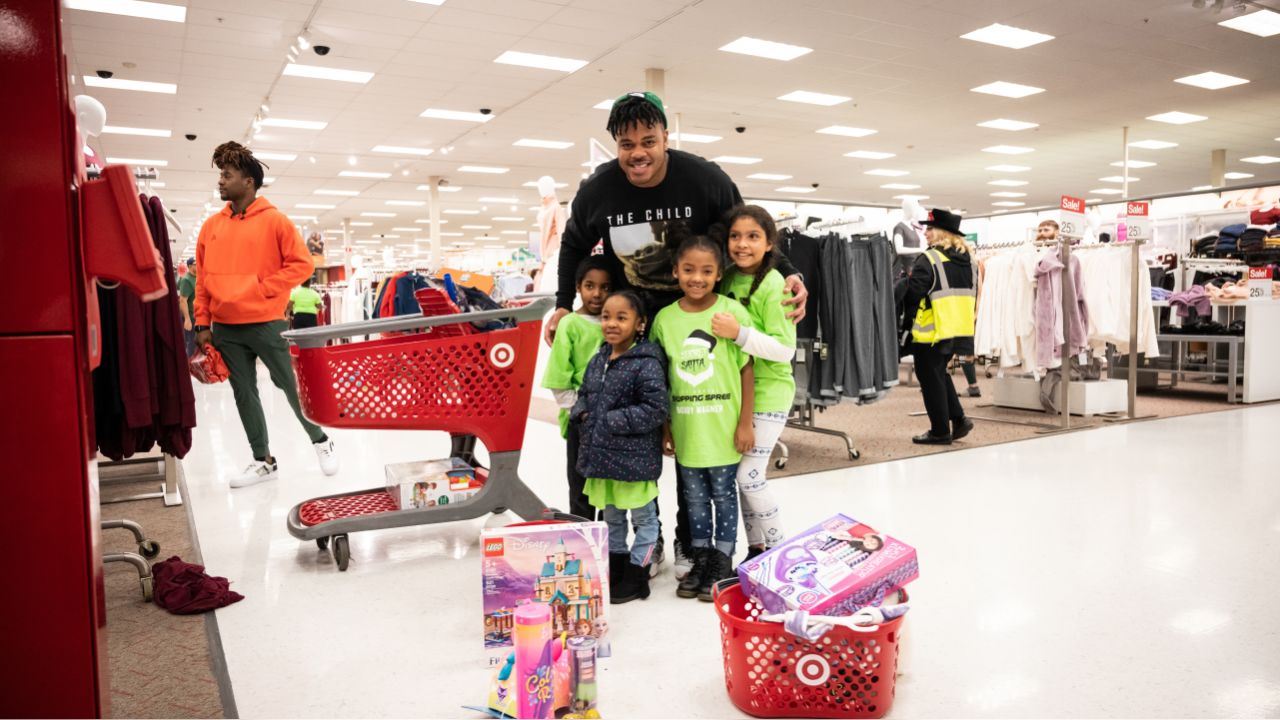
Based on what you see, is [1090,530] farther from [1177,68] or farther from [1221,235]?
[1177,68]

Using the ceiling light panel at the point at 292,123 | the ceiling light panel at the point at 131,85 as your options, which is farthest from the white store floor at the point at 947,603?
the ceiling light panel at the point at 292,123

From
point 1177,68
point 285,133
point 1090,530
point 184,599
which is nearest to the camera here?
point 184,599

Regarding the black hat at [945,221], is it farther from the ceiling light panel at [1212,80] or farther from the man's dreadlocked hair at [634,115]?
the ceiling light panel at [1212,80]

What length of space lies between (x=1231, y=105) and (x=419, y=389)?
14.7 metres

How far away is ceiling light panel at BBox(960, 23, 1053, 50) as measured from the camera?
29.9ft

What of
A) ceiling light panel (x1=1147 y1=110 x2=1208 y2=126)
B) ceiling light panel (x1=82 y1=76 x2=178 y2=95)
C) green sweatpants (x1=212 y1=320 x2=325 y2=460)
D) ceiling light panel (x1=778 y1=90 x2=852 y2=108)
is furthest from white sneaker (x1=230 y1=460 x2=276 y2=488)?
ceiling light panel (x1=1147 y1=110 x2=1208 y2=126)

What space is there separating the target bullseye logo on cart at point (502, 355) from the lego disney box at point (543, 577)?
85cm

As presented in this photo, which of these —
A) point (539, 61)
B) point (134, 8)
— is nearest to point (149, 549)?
point (134, 8)

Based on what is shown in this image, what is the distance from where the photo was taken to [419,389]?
2.78m

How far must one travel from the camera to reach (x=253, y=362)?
4258 millimetres

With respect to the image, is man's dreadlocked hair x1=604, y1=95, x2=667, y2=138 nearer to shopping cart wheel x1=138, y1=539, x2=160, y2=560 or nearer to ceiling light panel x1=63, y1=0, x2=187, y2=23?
shopping cart wheel x1=138, y1=539, x2=160, y2=560

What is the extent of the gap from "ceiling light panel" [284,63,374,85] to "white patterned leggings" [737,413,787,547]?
9418 mm

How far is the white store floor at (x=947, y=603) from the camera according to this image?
186 centimetres

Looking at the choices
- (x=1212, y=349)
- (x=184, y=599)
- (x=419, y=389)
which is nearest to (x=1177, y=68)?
(x=1212, y=349)
